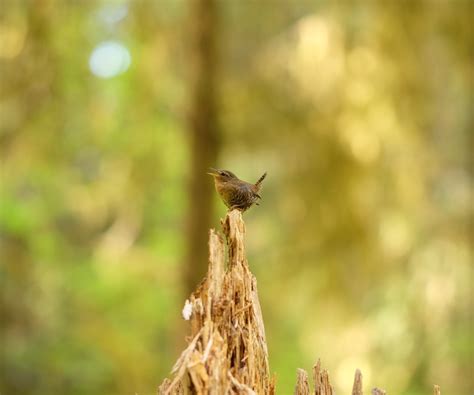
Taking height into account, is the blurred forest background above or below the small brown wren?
Answer: above

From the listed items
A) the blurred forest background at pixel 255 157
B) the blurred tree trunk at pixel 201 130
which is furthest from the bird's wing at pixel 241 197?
the blurred tree trunk at pixel 201 130

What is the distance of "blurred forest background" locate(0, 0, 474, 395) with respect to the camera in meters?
7.36

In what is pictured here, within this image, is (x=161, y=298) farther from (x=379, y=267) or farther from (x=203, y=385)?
(x=203, y=385)

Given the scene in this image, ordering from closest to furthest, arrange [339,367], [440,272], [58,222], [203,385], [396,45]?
[203,385] → [396,45] → [339,367] → [440,272] → [58,222]

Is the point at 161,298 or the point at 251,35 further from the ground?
the point at 251,35

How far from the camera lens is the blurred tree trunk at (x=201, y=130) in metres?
7.54

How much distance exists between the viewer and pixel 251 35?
9.86 meters

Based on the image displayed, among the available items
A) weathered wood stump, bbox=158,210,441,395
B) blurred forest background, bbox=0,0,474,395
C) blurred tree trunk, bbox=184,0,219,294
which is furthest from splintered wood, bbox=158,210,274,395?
blurred tree trunk, bbox=184,0,219,294

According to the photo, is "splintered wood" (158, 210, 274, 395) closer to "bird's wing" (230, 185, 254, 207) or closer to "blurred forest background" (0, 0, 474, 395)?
"bird's wing" (230, 185, 254, 207)

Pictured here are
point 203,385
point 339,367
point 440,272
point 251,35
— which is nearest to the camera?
point 203,385

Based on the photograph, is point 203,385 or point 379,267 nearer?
point 203,385

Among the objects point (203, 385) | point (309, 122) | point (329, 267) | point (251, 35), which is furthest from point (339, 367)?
point (203, 385)

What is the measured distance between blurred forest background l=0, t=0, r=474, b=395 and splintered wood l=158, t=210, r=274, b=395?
15.9 feet

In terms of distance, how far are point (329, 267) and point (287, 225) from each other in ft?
2.24
